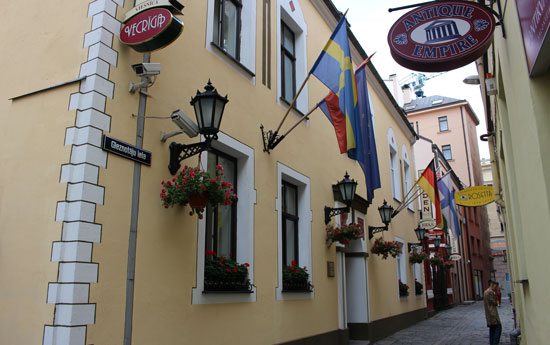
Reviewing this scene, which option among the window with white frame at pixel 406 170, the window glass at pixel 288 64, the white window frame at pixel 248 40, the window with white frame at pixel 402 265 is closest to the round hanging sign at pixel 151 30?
the white window frame at pixel 248 40

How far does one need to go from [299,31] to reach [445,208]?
31.4 feet

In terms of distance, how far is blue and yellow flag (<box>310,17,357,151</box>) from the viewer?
741 centimetres

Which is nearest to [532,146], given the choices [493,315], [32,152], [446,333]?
[32,152]

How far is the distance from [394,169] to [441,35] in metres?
12.9

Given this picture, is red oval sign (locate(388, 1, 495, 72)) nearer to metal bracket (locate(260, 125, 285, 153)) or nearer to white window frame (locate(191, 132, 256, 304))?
white window frame (locate(191, 132, 256, 304))

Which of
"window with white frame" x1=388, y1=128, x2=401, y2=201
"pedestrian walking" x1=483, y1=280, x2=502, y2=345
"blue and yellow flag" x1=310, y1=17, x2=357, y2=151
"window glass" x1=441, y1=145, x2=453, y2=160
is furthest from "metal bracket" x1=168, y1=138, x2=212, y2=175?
"window glass" x1=441, y1=145, x2=453, y2=160

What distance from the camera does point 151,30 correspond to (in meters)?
4.95

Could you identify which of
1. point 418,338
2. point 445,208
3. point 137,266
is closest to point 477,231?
point 445,208

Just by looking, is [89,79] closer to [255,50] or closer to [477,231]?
[255,50]

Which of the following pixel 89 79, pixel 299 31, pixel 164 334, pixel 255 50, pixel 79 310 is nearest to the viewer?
pixel 79 310

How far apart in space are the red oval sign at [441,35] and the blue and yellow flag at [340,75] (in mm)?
2246

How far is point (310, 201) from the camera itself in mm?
9594

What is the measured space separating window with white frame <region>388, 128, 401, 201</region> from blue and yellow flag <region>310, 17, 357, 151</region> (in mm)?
9567

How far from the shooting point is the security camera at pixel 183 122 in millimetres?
5273
